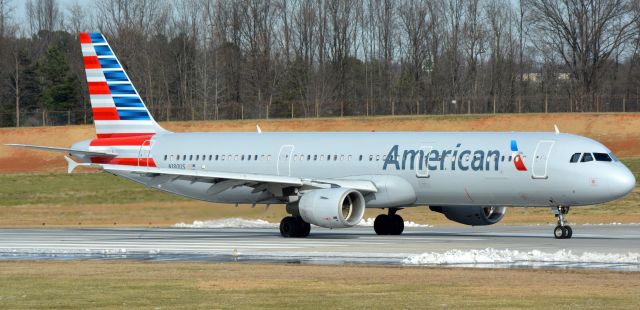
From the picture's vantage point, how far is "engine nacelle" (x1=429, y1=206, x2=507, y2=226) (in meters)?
38.8

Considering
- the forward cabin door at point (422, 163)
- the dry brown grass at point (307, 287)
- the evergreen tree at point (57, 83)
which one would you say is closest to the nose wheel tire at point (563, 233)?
the forward cabin door at point (422, 163)

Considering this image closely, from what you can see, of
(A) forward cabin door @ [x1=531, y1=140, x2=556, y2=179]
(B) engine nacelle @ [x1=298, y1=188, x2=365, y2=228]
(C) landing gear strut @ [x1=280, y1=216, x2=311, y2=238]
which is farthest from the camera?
(C) landing gear strut @ [x1=280, y1=216, x2=311, y2=238]

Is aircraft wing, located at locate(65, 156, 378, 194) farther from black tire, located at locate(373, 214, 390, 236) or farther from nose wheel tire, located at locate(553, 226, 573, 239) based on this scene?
nose wheel tire, located at locate(553, 226, 573, 239)

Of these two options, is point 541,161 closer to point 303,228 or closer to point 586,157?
point 586,157

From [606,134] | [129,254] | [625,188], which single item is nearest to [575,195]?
[625,188]

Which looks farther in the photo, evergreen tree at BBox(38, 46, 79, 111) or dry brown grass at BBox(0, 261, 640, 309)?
evergreen tree at BBox(38, 46, 79, 111)

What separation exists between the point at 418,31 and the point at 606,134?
36396mm

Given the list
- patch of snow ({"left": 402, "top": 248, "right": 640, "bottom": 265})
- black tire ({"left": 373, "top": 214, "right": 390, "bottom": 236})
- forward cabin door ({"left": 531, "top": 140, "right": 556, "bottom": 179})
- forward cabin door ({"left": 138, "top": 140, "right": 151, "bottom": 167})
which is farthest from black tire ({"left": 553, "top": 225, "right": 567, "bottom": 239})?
forward cabin door ({"left": 138, "top": 140, "right": 151, "bottom": 167})

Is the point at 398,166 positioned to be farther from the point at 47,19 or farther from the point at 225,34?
the point at 47,19

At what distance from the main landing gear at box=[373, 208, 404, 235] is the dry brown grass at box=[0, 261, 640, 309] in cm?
1400

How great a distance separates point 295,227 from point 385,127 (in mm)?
46124

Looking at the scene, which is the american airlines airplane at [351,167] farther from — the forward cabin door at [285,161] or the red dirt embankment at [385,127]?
the red dirt embankment at [385,127]

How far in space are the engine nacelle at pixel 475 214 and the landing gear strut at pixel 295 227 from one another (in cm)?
453

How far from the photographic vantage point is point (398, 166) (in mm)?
37688
